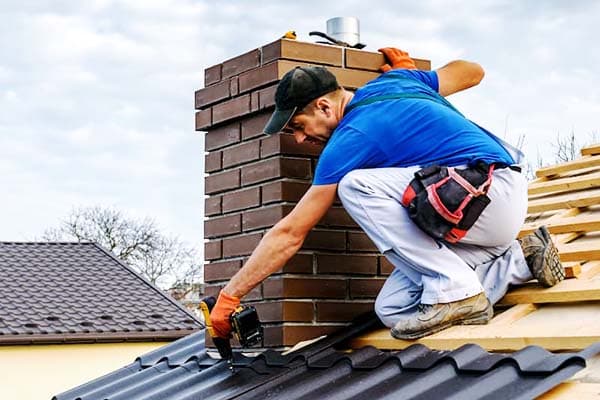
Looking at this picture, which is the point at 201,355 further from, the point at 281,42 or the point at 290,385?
the point at 281,42

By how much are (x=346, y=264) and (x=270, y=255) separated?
0.76 metres

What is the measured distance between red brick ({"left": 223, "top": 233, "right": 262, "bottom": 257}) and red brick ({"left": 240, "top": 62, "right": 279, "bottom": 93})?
832 mm

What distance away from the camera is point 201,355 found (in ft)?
19.1

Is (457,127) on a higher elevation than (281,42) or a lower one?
lower

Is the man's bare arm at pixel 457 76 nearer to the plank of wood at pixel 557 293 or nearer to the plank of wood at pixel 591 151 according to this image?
the plank of wood at pixel 557 293

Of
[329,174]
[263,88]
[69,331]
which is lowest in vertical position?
[69,331]

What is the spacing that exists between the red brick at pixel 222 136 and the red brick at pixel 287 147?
15.8 inches

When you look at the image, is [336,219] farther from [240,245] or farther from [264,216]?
[240,245]

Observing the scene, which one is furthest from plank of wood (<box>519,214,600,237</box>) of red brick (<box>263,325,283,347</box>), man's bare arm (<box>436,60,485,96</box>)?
red brick (<box>263,325,283,347</box>)

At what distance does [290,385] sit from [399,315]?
625 millimetres

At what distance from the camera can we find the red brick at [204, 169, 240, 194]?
5578 millimetres

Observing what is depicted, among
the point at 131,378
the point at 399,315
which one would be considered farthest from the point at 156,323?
the point at 399,315

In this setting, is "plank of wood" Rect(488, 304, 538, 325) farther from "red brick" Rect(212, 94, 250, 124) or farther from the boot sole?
"red brick" Rect(212, 94, 250, 124)

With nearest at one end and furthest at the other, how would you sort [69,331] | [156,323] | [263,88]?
1. [263,88]
2. [69,331]
3. [156,323]
